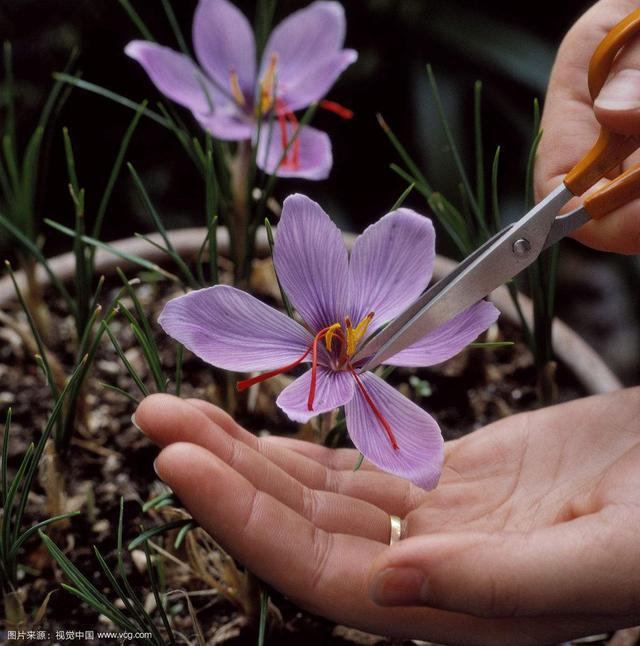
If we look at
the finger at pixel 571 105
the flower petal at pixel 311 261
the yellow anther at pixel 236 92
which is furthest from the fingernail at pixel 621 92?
the yellow anther at pixel 236 92

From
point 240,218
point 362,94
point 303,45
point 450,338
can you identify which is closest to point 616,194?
point 450,338

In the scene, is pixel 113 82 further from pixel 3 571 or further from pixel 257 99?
pixel 3 571

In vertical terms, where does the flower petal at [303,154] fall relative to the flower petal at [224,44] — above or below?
below

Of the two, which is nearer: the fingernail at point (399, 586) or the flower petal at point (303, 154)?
the fingernail at point (399, 586)

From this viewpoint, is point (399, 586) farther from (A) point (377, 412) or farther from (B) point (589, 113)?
(B) point (589, 113)

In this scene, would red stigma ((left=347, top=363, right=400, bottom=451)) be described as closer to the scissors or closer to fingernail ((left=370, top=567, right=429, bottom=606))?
the scissors

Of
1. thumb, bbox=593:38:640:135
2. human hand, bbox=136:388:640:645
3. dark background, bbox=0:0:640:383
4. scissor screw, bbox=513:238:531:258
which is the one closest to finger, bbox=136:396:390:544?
human hand, bbox=136:388:640:645

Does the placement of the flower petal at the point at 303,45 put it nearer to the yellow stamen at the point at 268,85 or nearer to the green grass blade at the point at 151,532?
the yellow stamen at the point at 268,85

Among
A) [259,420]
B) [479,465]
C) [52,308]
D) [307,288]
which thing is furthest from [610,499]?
[52,308]
